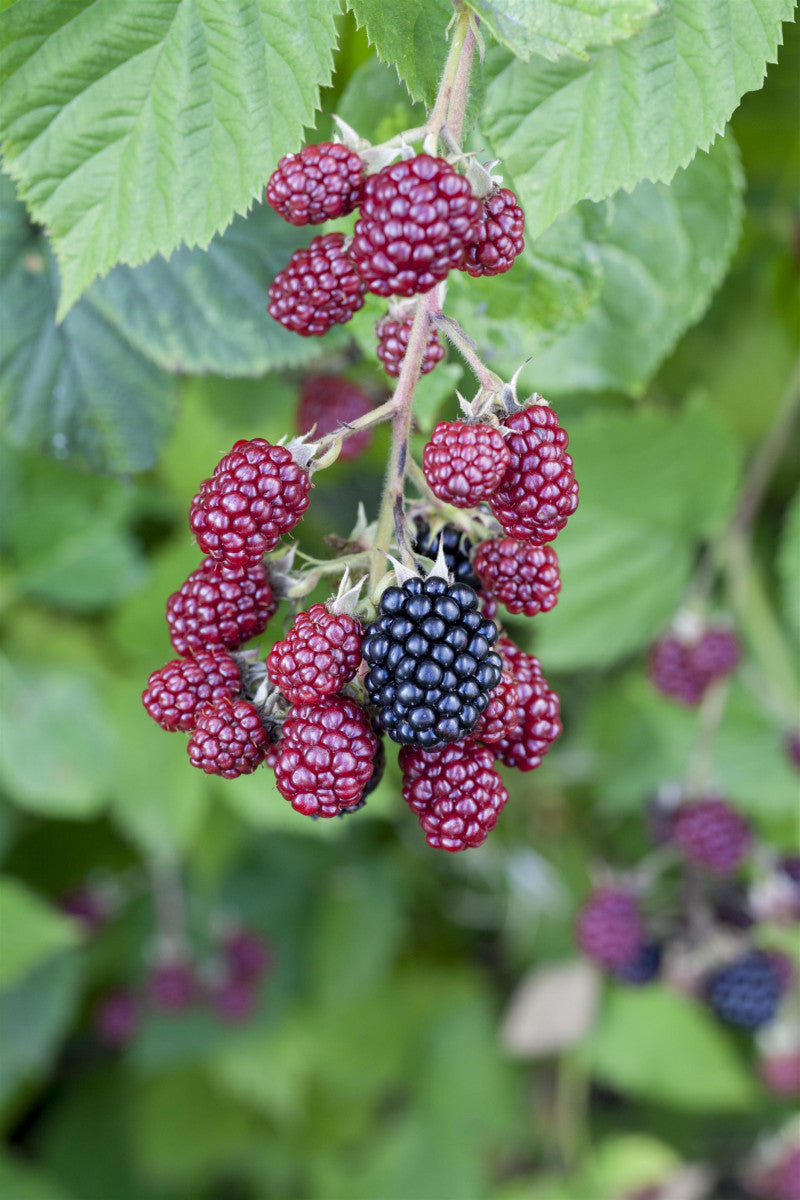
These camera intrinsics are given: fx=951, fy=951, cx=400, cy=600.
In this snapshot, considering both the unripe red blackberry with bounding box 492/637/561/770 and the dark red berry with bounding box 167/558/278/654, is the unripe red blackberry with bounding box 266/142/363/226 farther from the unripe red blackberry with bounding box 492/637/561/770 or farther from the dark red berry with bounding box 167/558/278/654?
the unripe red blackberry with bounding box 492/637/561/770

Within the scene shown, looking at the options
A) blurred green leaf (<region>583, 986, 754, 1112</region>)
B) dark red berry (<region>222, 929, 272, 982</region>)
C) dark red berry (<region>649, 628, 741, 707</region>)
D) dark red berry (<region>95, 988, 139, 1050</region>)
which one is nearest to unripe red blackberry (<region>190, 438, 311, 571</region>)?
dark red berry (<region>649, 628, 741, 707</region>)

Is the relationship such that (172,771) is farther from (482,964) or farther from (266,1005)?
(482,964)

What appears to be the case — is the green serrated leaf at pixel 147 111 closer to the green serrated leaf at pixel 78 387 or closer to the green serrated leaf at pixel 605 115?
the green serrated leaf at pixel 605 115

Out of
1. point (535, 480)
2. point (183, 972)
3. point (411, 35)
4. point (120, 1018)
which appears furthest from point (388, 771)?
point (120, 1018)

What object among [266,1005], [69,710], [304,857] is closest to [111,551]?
[69,710]

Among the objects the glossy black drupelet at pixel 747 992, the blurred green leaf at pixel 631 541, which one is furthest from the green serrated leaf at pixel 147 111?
the glossy black drupelet at pixel 747 992
